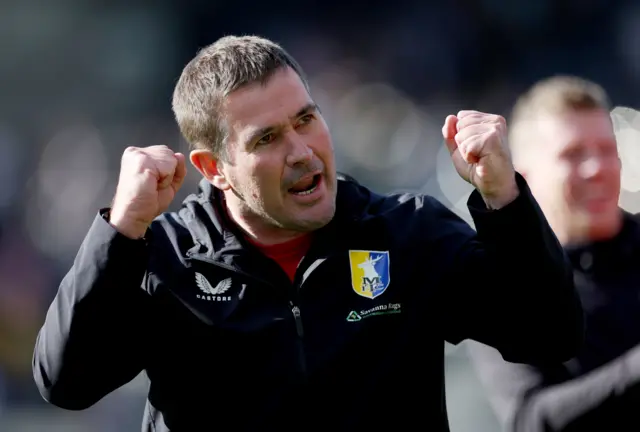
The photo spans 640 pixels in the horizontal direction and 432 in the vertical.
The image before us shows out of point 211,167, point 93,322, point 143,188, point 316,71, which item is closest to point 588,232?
point 211,167

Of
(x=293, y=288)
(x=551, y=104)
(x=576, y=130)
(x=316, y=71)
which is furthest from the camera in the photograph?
(x=316, y=71)

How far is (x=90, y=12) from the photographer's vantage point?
7.68 m

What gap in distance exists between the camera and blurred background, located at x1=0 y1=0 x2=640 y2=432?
22.1 feet

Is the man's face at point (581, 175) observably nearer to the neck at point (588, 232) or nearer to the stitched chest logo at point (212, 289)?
the neck at point (588, 232)

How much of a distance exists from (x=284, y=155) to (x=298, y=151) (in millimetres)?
45

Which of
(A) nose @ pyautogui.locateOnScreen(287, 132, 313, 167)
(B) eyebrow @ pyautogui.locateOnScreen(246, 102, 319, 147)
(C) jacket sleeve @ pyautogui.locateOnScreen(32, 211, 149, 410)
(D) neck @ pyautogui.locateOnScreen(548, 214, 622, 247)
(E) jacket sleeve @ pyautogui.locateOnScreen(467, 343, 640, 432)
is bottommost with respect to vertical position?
(E) jacket sleeve @ pyautogui.locateOnScreen(467, 343, 640, 432)

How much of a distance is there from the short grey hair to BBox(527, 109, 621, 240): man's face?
0.81m

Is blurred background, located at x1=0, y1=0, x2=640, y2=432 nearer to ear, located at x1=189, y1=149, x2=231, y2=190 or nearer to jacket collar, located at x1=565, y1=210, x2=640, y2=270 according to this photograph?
jacket collar, located at x1=565, y1=210, x2=640, y2=270

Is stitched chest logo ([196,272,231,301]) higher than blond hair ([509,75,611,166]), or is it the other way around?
blond hair ([509,75,611,166])

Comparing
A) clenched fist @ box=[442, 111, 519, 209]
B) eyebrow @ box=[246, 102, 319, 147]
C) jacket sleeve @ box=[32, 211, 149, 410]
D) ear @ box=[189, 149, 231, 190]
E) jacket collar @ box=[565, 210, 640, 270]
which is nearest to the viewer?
clenched fist @ box=[442, 111, 519, 209]

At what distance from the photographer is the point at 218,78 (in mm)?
2402

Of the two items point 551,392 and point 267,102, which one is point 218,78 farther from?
point 551,392

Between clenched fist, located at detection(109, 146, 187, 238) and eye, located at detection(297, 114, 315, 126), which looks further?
eye, located at detection(297, 114, 315, 126)

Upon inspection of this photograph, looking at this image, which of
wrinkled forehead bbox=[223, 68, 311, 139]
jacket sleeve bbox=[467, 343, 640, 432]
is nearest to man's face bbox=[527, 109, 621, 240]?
jacket sleeve bbox=[467, 343, 640, 432]
